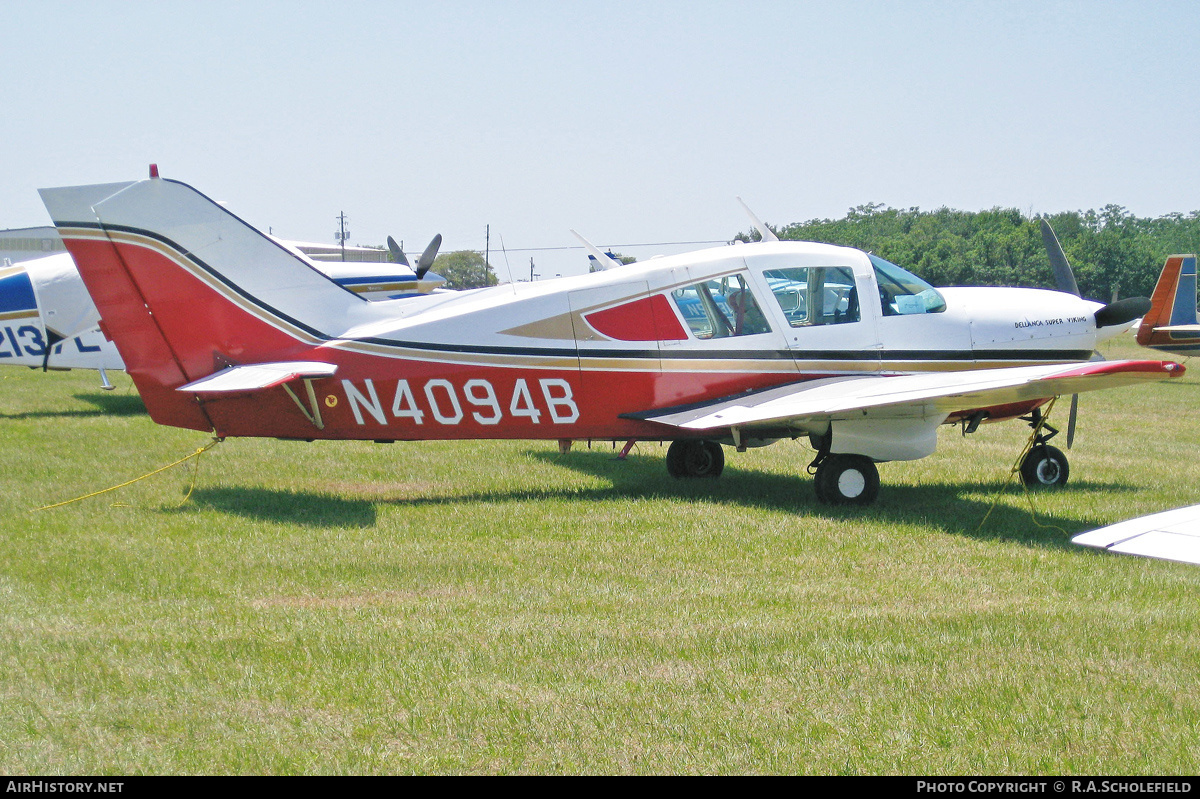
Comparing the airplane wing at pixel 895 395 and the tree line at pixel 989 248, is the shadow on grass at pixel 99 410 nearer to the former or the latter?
the airplane wing at pixel 895 395

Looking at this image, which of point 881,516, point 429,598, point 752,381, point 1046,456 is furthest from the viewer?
point 1046,456

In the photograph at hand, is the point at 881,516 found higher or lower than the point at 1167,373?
lower

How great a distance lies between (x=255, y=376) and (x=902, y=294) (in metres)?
6.51

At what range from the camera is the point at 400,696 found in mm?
4902

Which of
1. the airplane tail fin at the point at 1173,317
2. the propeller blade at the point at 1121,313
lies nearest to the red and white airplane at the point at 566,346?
the propeller blade at the point at 1121,313

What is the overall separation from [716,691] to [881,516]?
4.89m

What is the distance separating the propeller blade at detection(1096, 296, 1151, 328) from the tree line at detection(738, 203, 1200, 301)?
49.5m

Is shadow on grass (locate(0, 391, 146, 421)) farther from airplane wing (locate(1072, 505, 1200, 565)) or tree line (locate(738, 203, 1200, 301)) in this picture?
tree line (locate(738, 203, 1200, 301))

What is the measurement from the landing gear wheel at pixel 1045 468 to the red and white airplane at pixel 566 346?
1057mm

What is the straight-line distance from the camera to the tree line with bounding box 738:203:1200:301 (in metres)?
66.8

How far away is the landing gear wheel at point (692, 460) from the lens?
11.8m

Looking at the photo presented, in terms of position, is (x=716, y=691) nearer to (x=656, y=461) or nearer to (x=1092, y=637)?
(x=1092, y=637)
